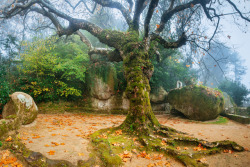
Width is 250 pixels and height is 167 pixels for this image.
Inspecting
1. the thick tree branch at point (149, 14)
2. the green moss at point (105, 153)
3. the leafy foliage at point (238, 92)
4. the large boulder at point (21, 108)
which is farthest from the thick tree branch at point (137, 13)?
the leafy foliage at point (238, 92)

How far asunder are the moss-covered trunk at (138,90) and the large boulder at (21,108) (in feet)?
10.9

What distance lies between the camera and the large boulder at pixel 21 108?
460 centimetres

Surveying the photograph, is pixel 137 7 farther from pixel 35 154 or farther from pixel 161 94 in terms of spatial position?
pixel 161 94

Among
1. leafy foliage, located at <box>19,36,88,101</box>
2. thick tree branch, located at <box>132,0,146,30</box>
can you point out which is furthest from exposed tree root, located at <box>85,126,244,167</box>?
leafy foliage, located at <box>19,36,88,101</box>

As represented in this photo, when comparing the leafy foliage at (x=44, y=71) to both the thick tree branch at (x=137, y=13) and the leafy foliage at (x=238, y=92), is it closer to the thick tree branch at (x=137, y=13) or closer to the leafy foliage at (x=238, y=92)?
the thick tree branch at (x=137, y=13)

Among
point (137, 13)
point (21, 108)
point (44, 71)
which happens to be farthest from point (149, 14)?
point (44, 71)

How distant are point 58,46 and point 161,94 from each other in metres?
8.95

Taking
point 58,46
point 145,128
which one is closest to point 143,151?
point 145,128

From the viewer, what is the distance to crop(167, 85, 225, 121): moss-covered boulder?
8.80 metres

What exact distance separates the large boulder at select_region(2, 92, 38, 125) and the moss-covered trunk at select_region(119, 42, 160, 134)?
332 centimetres

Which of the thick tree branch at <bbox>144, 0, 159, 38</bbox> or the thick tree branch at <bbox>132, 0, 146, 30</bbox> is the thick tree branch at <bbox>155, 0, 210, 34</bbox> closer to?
the thick tree branch at <bbox>132, 0, 146, 30</bbox>

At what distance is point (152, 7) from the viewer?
15.5 ft

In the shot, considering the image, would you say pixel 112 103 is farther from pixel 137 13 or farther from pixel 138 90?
pixel 137 13

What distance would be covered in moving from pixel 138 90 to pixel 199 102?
616 cm
